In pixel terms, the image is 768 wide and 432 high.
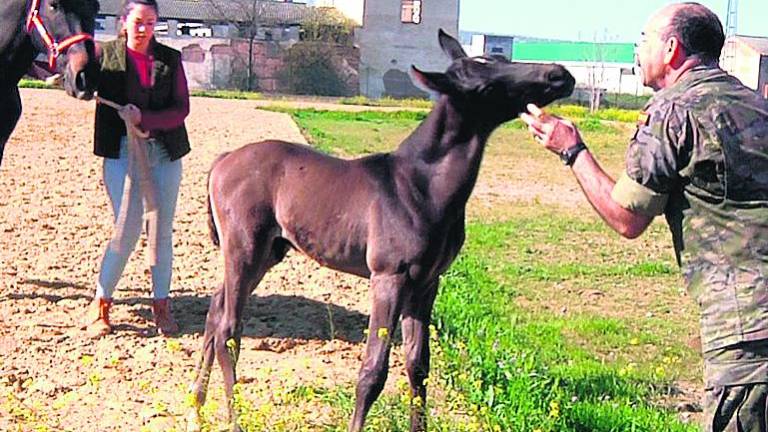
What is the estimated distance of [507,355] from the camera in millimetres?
6652

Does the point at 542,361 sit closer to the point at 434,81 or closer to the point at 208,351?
the point at 208,351

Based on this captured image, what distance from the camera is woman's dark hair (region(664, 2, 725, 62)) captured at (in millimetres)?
3855

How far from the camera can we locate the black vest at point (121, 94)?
24.1ft

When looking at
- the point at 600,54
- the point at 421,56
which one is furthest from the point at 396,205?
the point at 600,54

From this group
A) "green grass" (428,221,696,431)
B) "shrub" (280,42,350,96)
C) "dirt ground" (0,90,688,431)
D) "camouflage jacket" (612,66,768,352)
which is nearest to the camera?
"camouflage jacket" (612,66,768,352)

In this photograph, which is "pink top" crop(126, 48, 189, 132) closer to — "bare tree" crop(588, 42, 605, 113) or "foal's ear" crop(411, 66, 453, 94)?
"foal's ear" crop(411, 66, 453, 94)

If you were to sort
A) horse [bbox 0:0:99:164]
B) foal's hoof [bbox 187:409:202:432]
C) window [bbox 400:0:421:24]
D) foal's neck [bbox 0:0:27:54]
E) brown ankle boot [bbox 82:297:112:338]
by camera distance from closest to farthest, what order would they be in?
foal's hoof [bbox 187:409:202:432] < horse [bbox 0:0:99:164] < foal's neck [bbox 0:0:27:54] < brown ankle boot [bbox 82:297:112:338] < window [bbox 400:0:421:24]

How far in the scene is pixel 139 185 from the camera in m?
7.57

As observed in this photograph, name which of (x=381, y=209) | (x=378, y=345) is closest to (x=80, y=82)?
(x=381, y=209)

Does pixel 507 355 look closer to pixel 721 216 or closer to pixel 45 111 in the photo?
pixel 721 216

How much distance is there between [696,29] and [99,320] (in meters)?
5.29

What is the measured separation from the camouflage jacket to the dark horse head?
389 centimetres

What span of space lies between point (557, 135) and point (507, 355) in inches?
109

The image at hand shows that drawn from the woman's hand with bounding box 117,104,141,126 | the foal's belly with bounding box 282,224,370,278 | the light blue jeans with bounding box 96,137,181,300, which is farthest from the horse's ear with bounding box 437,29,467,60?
the light blue jeans with bounding box 96,137,181,300
